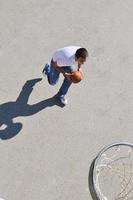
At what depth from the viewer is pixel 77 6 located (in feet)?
32.8

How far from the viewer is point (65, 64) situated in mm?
7922

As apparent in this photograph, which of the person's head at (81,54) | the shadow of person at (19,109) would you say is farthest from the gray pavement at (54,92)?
the person's head at (81,54)

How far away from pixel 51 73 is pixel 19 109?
2.41ft

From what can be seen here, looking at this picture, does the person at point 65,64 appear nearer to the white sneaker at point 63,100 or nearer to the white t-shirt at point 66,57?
the white t-shirt at point 66,57

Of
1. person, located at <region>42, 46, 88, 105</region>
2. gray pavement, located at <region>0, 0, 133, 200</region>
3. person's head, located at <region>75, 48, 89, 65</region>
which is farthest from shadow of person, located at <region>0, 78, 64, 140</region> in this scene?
person's head, located at <region>75, 48, 89, 65</region>

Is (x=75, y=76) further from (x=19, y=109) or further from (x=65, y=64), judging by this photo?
(x=19, y=109)

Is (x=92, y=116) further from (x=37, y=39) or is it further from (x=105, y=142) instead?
(x=37, y=39)

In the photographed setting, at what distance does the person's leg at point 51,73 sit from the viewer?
8352mm

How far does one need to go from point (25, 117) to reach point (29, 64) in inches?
39.4

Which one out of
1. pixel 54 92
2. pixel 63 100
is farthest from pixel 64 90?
pixel 54 92

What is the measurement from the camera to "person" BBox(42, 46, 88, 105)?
25.6ft

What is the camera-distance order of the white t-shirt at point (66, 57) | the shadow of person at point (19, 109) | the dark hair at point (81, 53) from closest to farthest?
1. the dark hair at point (81, 53)
2. the white t-shirt at point (66, 57)
3. the shadow of person at point (19, 109)

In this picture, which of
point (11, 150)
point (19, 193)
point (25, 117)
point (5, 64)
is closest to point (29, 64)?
point (5, 64)

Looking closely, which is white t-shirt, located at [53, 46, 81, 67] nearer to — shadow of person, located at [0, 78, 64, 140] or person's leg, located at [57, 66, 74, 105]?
person's leg, located at [57, 66, 74, 105]
